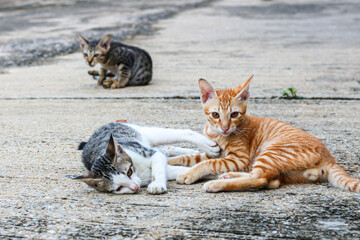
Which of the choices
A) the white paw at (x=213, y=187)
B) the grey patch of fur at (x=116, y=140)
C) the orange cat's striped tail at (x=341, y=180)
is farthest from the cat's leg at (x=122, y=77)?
the orange cat's striped tail at (x=341, y=180)

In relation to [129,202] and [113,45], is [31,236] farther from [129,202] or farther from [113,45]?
[113,45]

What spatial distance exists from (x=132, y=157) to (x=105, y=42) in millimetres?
4589

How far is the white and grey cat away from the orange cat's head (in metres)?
0.27

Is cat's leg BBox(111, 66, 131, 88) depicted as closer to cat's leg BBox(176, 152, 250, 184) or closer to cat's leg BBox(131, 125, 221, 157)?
cat's leg BBox(131, 125, 221, 157)

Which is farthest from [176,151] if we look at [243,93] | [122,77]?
[122,77]

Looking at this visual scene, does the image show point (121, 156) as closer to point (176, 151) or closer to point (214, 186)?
point (214, 186)

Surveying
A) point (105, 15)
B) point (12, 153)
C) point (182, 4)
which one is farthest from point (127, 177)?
point (182, 4)

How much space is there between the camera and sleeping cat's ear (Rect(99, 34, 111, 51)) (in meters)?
8.52

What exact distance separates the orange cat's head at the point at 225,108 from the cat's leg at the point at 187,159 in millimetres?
374

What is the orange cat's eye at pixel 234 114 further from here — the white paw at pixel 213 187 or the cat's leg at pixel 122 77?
the cat's leg at pixel 122 77

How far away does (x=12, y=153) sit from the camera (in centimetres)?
530

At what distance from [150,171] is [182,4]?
2367cm

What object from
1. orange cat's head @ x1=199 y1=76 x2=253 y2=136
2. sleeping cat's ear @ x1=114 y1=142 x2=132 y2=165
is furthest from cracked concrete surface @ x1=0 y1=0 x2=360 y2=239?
orange cat's head @ x1=199 y1=76 x2=253 y2=136

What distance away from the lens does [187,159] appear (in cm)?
488
